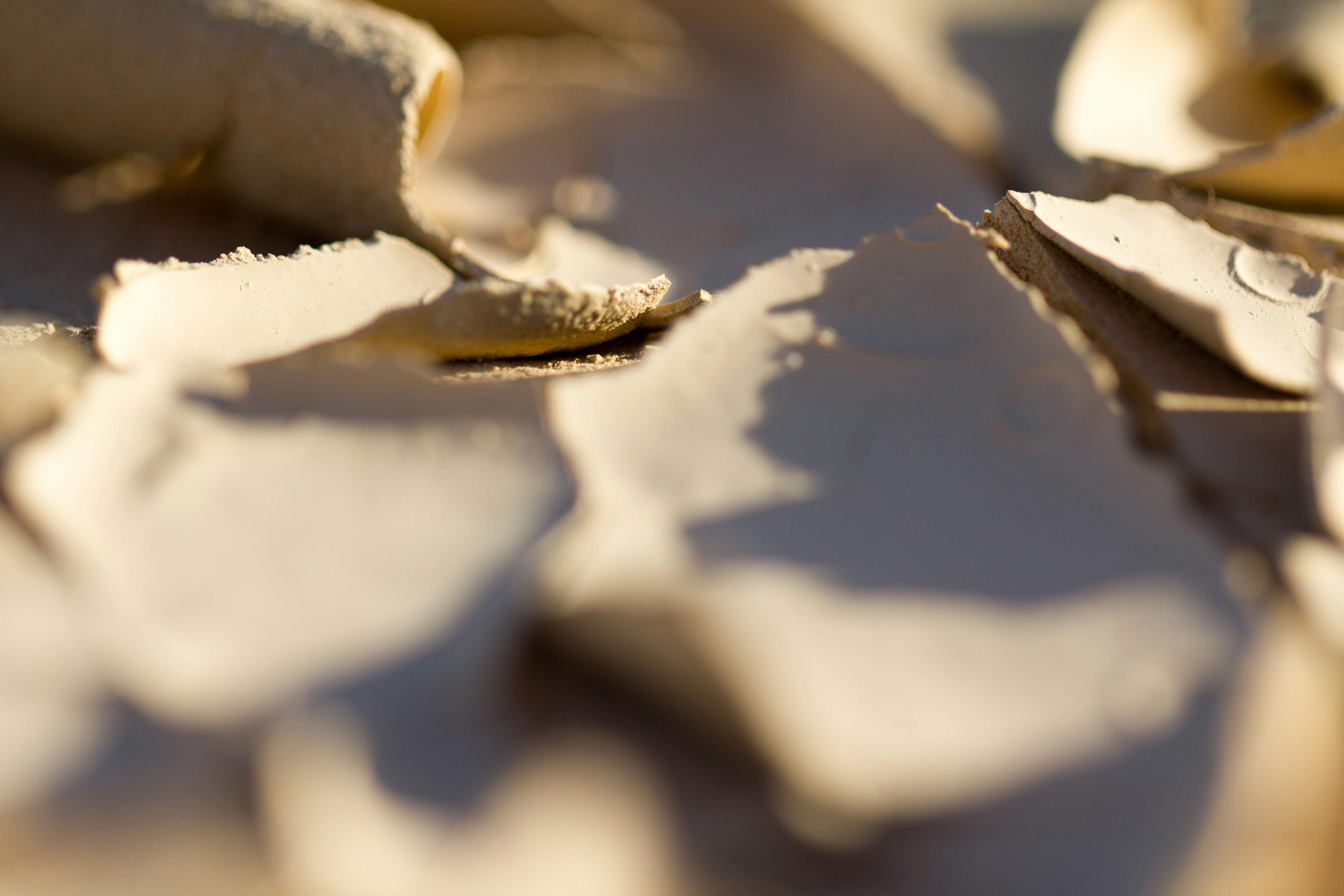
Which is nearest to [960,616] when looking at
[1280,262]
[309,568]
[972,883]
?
[972,883]

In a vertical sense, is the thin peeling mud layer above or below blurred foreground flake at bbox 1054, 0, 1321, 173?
below

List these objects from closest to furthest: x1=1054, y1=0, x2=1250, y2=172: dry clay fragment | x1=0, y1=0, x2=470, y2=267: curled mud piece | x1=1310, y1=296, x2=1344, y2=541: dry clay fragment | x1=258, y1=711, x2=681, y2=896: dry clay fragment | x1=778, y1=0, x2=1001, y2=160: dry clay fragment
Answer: x1=258, y1=711, x2=681, y2=896: dry clay fragment
x1=1310, y1=296, x2=1344, y2=541: dry clay fragment
x1=0, y1=0, x2=470, y2=267: curled mud piece
x1=1054, y1=0, x2=1250, y2=172: dry clay fragment
x1=778, y1=0, x2=1001, y2=160: dry clay fragment

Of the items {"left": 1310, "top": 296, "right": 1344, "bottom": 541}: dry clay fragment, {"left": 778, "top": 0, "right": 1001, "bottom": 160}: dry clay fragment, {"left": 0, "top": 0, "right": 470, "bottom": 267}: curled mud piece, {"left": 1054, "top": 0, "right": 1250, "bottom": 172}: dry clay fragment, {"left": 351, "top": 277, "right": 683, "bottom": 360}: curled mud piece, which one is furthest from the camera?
{"left": 778, "top": 0, "right": 1001, "bottom": 160}: dry clay fragment

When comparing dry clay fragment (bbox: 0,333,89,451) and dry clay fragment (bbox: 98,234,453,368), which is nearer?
dry clay fragment (bbox: 0,333,89,451)

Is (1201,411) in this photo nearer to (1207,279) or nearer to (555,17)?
(1207,279)

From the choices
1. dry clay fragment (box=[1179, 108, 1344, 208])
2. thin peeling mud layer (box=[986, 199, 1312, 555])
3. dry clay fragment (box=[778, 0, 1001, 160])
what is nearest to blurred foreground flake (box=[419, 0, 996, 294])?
dry clay fragment (box=[778, 0, 1001, 160])

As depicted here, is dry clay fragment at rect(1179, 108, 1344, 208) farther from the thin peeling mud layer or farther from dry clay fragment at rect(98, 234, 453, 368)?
dry clay fragment at rect(98, 234, 453, 368)

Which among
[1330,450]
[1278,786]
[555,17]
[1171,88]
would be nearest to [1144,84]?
[1171,88]

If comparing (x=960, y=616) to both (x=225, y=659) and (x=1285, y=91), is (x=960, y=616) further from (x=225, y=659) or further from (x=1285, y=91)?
(x=1285, y=91)
